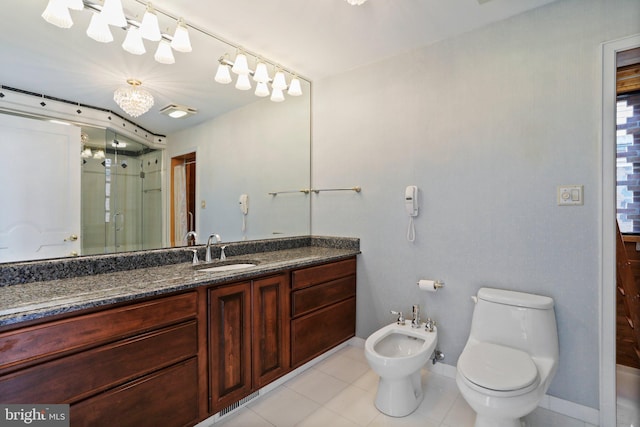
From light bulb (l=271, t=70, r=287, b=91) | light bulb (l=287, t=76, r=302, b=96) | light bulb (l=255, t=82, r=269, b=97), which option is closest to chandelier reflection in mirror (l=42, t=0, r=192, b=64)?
light bulb (l=255, t=82, r=269, b=97)

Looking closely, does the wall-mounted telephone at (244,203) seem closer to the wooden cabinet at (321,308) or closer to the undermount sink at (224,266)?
the undermount sink at (224,266)

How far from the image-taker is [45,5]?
4.78ft

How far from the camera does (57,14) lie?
144cm

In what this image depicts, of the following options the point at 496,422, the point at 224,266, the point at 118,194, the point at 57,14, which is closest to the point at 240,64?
the point at 57,14

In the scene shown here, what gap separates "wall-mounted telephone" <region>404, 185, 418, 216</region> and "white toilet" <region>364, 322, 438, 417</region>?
809 millimetres

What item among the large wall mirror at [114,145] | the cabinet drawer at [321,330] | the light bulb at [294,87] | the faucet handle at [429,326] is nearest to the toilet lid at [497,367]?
the faucet handle at [429,326]

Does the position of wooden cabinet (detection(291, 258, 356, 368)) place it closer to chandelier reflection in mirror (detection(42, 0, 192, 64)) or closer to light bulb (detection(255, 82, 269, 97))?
light bulb (detection(255, 82, 269, 97))

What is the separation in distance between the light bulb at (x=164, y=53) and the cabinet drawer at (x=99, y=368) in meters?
1.54

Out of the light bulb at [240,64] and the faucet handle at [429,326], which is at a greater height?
the light bulb at [240,64]

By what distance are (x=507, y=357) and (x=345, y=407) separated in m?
0.94

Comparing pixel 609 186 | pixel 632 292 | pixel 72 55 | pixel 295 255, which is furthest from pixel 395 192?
pixel 72 55

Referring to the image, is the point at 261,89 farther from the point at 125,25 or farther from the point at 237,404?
the point at 237,404

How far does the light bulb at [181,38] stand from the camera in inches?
70.1

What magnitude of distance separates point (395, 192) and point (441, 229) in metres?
0.44
